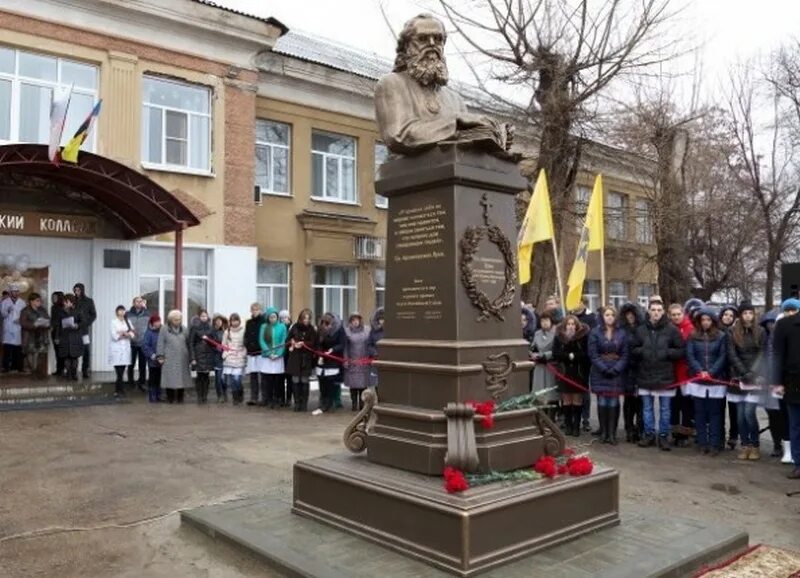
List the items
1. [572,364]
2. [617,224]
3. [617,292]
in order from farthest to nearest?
[617,292], [617,224], [572,364]

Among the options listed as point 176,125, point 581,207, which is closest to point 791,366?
point 176,125

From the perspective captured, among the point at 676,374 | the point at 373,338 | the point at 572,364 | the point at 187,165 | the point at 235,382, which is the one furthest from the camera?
the point at 187,165

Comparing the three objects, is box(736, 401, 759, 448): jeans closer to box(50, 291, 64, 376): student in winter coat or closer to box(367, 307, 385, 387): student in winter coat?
box(367, 307, 385, 387): student in winter coat

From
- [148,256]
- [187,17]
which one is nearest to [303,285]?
[148,256]

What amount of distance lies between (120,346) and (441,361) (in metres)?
9.61

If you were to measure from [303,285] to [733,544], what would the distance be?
15.9m

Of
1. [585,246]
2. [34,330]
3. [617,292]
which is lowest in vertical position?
[34,330]

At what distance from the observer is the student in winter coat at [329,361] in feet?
40.5

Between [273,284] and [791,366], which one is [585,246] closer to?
[791,366]

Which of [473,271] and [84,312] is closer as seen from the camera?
[473,271]

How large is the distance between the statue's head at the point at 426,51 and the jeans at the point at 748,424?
5.57m

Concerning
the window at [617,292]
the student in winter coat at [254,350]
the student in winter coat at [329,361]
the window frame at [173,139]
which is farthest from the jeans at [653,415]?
the window at [617,292]

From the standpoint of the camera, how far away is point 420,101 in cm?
588

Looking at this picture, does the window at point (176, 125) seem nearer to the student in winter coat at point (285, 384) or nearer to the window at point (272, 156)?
the window at point (272, 156)
